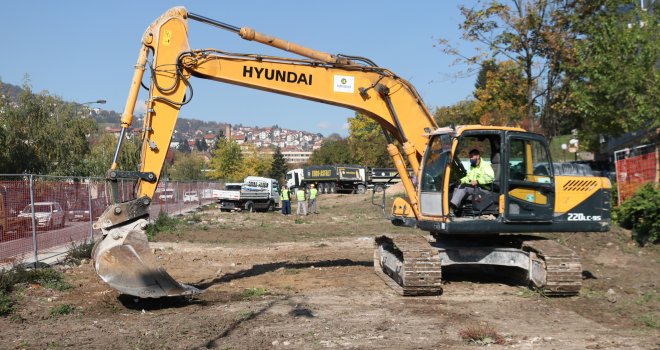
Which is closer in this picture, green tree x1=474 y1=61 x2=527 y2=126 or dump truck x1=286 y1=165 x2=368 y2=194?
green tree x1=474 y1=61 x2=527 y2=126

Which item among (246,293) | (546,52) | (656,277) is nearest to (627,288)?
(656,277)

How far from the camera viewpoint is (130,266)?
9148 mm

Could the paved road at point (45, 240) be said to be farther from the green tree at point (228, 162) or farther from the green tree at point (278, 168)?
the green tree at point (278, 168)

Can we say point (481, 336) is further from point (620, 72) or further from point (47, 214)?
point (620, 72)

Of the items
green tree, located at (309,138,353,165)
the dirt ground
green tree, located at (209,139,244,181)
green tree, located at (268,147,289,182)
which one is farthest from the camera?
green tree, located at (268,147,289,182)

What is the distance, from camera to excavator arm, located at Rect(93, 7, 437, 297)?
9.27 m

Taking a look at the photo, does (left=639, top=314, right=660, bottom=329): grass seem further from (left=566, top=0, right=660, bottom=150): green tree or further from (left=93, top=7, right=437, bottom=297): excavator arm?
(left=566, top=0, right=660, bottom=150): green tree

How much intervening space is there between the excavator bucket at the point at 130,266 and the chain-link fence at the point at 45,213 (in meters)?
0.90

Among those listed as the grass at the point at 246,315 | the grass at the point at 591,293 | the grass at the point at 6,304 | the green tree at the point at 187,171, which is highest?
the green tree at the point at 187,171

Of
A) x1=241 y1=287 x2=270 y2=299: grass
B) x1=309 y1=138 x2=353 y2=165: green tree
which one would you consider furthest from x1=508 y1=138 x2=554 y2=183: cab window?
x1=309 y1=138 x2=353 y2=165: green tree

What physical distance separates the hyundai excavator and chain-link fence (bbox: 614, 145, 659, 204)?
10.7 metres

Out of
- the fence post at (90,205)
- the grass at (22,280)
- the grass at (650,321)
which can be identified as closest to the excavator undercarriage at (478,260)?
the grass at (650,321)

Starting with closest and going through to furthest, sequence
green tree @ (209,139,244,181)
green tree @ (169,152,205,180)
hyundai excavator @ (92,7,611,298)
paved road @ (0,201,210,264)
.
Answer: hyundai excavator @ (92,7,611,298)
paved road @ (0,201,210,264)
green tree @ (209,139,244,181)
green tree @ (169,152,205,180)

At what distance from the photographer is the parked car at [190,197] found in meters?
39.3
